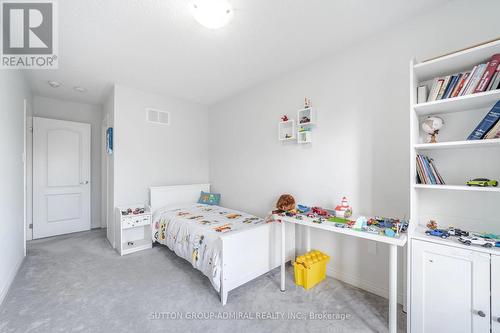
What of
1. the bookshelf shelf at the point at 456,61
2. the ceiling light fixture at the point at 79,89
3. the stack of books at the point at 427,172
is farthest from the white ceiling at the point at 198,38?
the stack of books at the point at 427,172

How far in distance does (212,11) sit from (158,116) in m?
2.45

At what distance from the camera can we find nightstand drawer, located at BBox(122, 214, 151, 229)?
2984 millimetres

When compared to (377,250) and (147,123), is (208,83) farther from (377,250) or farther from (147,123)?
(377,250)

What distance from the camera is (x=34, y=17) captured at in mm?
1827

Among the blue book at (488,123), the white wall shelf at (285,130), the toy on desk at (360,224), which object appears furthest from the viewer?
the white wall shelf at (285,130)

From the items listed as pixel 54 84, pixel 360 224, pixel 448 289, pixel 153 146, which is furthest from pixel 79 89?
pixel 448 289

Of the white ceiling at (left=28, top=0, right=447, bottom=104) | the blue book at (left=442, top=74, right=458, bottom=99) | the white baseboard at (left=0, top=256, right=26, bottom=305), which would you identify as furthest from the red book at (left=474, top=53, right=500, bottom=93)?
the white baseboard at (left=0, top=256, right=26, bottom=305)

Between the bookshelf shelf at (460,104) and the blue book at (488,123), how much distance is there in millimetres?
86

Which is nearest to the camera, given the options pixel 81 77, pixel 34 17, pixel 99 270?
pixel 34 17

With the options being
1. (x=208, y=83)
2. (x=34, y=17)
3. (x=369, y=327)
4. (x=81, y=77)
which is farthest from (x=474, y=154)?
(x=81, y=77)

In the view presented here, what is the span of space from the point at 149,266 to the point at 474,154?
3345 millimetres

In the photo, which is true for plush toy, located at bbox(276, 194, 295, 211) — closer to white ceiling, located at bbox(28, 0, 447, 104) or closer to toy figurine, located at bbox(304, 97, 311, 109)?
toy figurine, located at bbox(304, 97, 311, 109)

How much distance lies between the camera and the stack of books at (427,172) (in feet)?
5.13

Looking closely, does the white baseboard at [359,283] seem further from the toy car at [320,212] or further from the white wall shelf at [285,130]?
the white wall shelf at [285,130]
